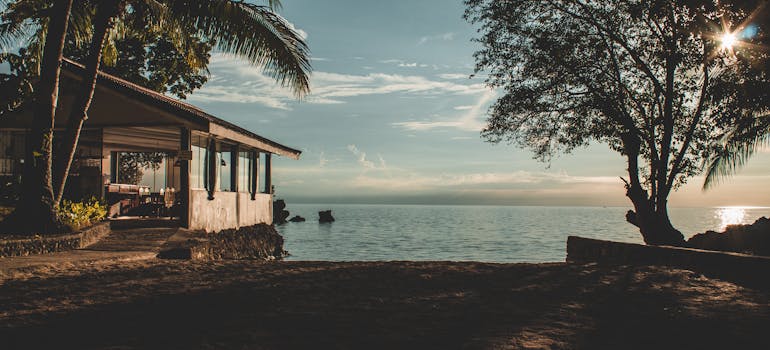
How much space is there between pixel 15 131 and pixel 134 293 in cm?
1502

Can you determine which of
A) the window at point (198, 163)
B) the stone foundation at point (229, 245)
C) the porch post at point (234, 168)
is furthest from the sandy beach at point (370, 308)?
the porch post at point (234, 168)

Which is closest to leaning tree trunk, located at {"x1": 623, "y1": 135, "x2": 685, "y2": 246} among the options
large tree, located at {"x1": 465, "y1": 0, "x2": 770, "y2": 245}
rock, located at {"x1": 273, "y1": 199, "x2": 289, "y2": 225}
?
large tree, located at {"x1": 465, "y1": 0, "x2": 770, "y2": 245}

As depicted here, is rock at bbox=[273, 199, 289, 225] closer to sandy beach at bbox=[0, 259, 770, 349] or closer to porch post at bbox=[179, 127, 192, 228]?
porch post at bbox=[179, 127, 192, 228]

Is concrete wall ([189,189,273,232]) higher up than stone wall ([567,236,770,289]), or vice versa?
concrete wall ([189,189,273,232])

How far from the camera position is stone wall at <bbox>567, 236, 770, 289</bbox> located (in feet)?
25.7

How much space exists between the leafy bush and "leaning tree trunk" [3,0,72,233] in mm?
541

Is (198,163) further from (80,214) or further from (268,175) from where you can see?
(268,175)

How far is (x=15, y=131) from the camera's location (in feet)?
59.3

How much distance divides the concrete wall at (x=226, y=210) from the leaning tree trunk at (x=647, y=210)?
12.3m

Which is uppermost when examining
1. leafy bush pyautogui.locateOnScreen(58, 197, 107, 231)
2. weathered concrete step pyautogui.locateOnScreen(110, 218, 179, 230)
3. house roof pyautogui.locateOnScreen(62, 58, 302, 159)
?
house roof pyautogui.locateOnScreen(62, 58, 302, 159)

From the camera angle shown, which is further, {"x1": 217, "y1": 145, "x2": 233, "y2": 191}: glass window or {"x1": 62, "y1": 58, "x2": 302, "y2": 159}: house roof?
{"x1": 217, "y1": 145, "x2": 233, "y2": 191}: glass window

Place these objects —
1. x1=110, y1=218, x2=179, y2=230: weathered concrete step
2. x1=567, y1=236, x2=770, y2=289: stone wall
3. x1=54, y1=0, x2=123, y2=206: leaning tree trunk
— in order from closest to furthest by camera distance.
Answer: x1=567, y1=236, x2=770, y2=289: stone wall → x1=54, y1=0, x2=123, y2=206: leaning tree trunk → x1=110, y1=218, x2=179, y2=230: weathered concrete step

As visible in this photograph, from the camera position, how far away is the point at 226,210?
1884 centimetres

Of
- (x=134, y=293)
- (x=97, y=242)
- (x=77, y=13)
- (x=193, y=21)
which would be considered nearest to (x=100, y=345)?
(x=134, y=293)
